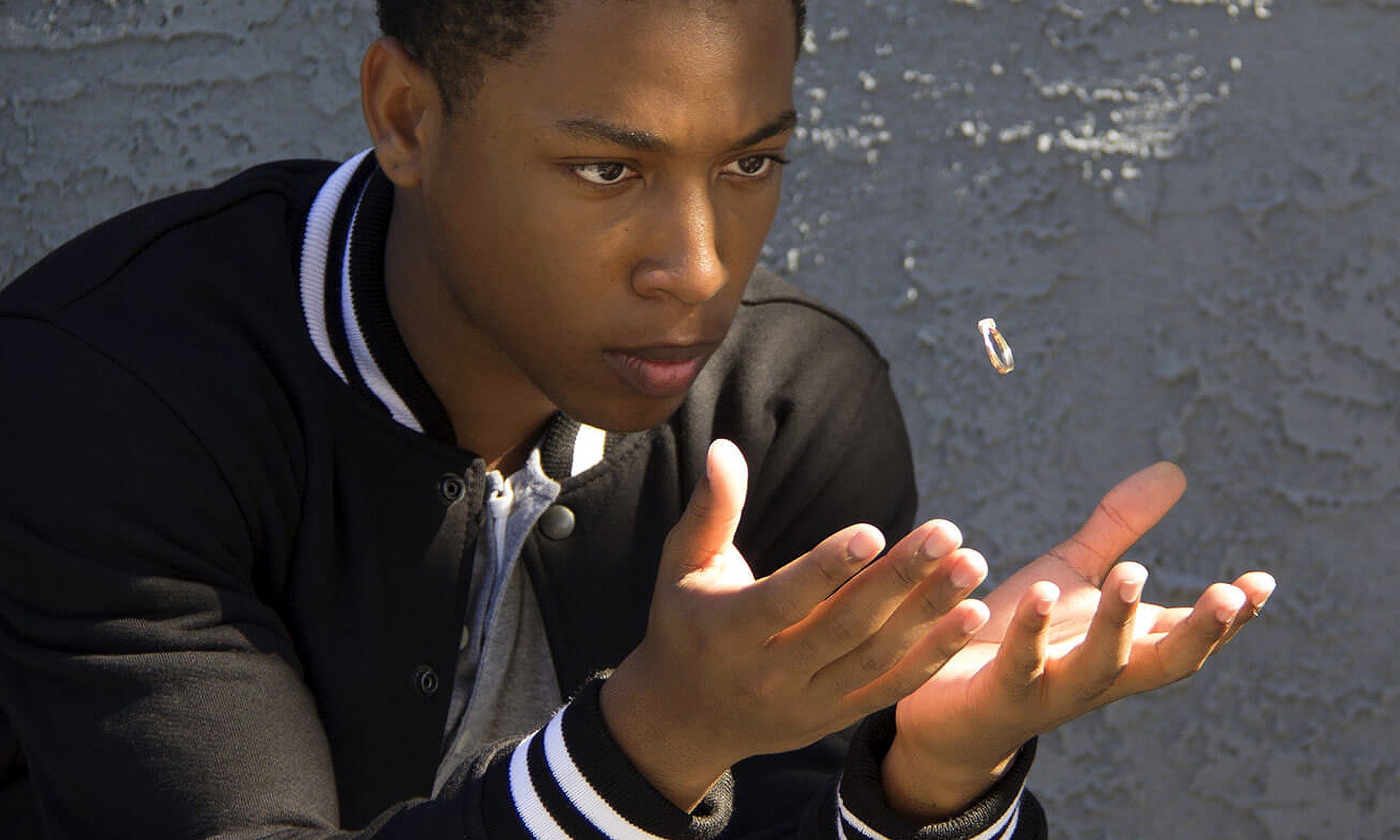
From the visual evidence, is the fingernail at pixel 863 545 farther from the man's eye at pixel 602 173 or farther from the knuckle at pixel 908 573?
the man's eye at pixel 602 173

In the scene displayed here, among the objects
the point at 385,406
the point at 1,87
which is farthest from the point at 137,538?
the point at 1,87

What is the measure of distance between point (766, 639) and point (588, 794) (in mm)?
205

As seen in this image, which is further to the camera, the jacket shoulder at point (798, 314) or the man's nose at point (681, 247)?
the jacket shoulder at point (798, 314)

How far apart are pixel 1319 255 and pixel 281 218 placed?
122 cm

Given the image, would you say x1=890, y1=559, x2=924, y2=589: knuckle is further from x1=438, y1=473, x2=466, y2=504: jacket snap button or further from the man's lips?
x1=438, y1=473, x2=466, y2=504: jacket snap button

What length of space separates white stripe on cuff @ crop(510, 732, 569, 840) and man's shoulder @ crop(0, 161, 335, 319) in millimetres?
599

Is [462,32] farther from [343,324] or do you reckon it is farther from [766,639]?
[766,639]

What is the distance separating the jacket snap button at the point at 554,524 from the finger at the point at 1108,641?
58cm

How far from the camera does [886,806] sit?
129 cm

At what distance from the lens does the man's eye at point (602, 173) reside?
4.28 feet

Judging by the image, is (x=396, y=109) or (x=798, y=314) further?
(x=798, y=314)

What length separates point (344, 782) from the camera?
4.91 ft

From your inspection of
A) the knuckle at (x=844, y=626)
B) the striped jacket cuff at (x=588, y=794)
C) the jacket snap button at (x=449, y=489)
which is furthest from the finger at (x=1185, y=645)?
the jacket snap button at (x=449, y=489)

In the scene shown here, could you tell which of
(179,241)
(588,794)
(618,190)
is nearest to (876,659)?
(588,794)
